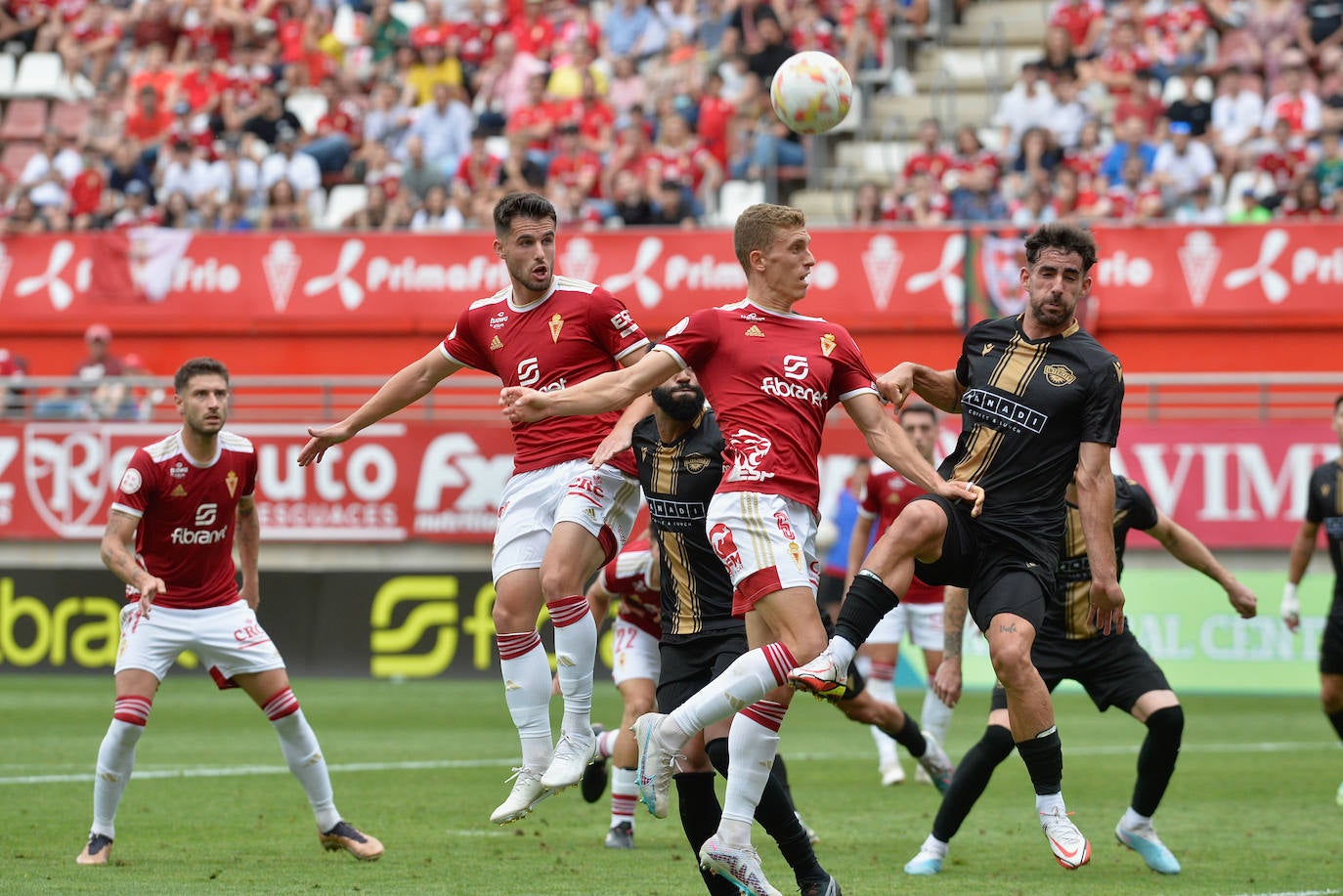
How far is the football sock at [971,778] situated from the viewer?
970 cm

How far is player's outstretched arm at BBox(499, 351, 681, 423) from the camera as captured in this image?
7621 mm

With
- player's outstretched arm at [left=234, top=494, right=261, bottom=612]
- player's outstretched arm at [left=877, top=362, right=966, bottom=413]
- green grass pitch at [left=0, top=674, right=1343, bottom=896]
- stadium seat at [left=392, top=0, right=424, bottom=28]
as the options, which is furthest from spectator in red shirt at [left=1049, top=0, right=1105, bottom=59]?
player's outstretched arm at [left=877, top=362, right=966, bottom=413]

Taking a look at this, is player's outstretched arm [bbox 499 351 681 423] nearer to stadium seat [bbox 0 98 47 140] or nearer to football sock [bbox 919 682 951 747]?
football sock [bbox 919 682 951 747]

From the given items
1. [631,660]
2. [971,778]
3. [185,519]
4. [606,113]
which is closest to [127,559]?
[185,519]

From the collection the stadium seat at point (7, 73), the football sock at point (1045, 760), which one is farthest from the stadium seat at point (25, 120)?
the football sock at point (1045, 760)

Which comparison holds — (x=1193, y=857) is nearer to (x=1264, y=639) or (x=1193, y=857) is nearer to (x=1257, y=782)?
(x=1257, y=782)

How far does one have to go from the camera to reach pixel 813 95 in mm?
9344

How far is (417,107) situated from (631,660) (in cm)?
1715

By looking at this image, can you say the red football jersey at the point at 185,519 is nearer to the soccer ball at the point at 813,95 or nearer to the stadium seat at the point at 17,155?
the soccer ball at the point at 813,95

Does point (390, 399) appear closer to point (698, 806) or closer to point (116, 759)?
point (698, 806)

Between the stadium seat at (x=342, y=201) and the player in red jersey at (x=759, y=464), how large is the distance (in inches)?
689

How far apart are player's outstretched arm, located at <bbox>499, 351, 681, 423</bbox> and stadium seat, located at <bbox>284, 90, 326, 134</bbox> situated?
20212 millimetres

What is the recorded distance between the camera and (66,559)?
71.0 ft

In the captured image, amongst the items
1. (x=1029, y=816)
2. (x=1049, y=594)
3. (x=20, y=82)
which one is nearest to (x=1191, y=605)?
(x=1029, y=816)
